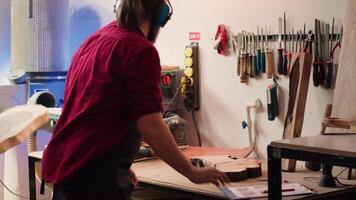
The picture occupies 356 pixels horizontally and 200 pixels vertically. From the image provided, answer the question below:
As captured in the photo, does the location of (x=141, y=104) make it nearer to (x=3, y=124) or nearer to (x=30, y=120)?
(x=30, y=120)

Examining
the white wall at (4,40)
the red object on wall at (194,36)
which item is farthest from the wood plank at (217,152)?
the white wall at (4,40)

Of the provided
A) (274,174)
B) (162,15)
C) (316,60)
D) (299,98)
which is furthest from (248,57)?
(162,15)

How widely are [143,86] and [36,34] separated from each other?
6.81ft

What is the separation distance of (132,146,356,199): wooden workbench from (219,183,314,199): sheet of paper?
38 millimetres

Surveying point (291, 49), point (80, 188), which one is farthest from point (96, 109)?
point (291, 49)

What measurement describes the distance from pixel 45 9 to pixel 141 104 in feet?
6.96

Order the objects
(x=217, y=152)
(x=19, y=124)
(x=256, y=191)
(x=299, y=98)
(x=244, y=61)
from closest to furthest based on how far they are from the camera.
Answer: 1. (x=19, y=124)
2. (x=256, y=191)
3. (x=299, y=98)
4. (x=217, y=152)
5. (x=244, y=61)

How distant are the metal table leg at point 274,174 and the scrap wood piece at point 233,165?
46 centimetres

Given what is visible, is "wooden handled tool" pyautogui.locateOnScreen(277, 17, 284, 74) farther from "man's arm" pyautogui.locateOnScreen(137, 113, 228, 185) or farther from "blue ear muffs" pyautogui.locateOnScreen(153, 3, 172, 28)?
"man's arm" pyautogui.locateOnScreen(137, 113, 228, 185)

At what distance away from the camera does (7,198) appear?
331cm

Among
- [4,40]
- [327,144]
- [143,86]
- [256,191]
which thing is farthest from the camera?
[4,40]

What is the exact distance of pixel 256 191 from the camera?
2.10 metres

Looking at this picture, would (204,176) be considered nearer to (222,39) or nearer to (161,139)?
(161,139)

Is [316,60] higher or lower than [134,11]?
lower
